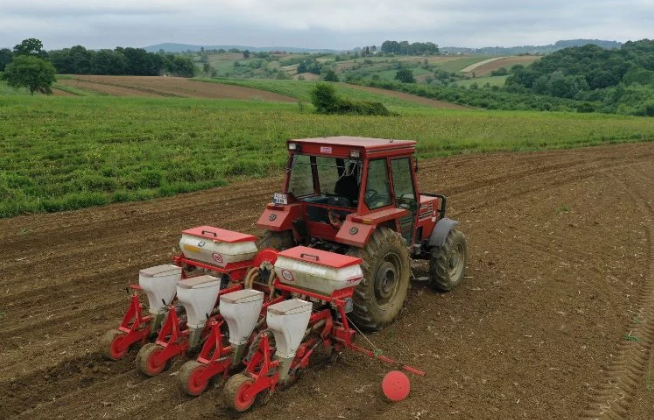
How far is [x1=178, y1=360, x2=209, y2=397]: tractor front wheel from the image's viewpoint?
5.12 meters

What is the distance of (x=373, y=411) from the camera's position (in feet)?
17.0

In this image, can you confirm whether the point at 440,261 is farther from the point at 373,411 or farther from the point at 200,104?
the point at 200,104

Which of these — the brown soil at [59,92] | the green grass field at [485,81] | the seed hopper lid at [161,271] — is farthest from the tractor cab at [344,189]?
the green grass field at [485,81]

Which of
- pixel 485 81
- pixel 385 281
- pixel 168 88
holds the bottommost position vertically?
pixel 485 81

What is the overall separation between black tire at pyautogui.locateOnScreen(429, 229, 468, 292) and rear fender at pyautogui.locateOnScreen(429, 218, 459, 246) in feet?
0.18

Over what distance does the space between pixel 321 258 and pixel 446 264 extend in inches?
103

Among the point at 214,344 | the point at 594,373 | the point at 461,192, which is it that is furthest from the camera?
the point at 461,192

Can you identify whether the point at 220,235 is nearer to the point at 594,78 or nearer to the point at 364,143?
the point at 364,143

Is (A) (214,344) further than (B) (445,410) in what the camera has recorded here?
Yes

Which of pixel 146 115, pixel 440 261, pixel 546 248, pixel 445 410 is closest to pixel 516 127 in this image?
pixel 146 115

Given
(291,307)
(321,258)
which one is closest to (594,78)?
(321,258)

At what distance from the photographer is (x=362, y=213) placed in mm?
6668

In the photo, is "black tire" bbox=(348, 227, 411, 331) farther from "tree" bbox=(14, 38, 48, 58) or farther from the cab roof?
"tree" bbox=(14, 38, 48, 58)

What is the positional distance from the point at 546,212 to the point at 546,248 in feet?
9.89
